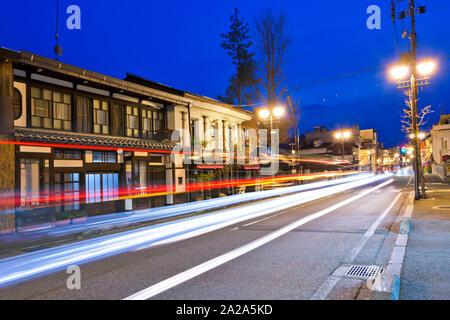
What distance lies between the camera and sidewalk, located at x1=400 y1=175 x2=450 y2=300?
4.82 metres

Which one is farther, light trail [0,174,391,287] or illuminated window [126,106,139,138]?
illuminated window [126,106,139,138]

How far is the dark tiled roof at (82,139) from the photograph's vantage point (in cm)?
1280

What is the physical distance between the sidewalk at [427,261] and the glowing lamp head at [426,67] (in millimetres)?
8571

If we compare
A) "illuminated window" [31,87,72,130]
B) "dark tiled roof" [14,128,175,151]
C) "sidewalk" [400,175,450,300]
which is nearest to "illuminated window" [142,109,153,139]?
"dark tiled roof" [14,128,175,151]

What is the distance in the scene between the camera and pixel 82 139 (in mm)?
14672

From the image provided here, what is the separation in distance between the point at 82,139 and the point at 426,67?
17.5m

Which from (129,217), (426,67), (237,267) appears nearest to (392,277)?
(237,267)

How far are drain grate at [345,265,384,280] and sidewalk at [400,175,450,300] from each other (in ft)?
1.47

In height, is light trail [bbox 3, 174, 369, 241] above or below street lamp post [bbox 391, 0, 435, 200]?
below

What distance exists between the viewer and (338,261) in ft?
21.9

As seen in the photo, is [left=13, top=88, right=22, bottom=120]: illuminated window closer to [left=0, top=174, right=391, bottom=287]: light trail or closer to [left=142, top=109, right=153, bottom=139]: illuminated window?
[left=0, top=174, right=391, bottom=287]: light trail

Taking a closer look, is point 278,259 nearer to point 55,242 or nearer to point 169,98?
point 55,242
